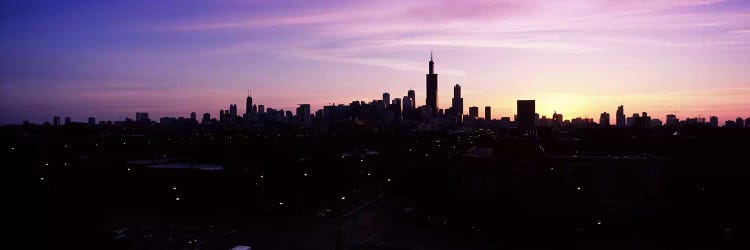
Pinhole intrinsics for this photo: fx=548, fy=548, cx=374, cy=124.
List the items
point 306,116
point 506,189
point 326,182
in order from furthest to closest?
→ point 306,116 < point 326,182 < point 506,189

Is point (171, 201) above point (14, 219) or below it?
below

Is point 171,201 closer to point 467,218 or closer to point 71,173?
point 71,173

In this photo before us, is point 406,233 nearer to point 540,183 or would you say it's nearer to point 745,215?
point 540,183

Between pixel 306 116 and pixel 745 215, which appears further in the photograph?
pixel 306 116

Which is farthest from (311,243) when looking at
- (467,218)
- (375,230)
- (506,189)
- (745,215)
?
(745,215)

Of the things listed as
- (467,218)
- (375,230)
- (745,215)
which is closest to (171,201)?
(375,230)

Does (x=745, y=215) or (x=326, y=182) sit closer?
(x=745, y=215)

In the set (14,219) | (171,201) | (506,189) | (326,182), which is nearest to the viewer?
(14,219)

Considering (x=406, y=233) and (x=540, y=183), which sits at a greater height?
(x=540, y=183)

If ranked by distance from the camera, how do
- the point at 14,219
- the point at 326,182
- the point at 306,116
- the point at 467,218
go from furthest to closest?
the point at 306,116, the point at 326,182, the point at 467,218, the point at 14,219
